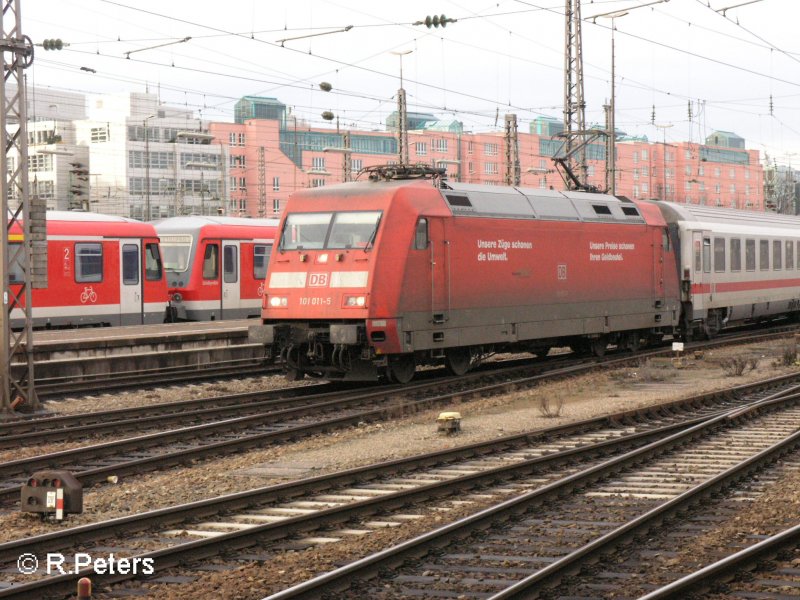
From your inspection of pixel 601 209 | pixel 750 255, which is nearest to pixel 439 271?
pixel 601 209

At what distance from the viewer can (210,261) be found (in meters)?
32.5

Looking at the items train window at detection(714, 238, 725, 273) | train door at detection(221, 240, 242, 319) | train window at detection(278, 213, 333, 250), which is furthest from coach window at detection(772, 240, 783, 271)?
train window at detection(278, 213, 333, 250)

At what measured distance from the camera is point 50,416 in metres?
16.7

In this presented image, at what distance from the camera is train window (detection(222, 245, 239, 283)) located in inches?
1289

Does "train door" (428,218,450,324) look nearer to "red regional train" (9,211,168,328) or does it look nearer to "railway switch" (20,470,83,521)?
"railway switch" (20,470,83,521)

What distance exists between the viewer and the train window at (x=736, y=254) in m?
30.7

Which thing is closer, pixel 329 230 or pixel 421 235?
pixel 421 235

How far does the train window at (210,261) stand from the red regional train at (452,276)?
443 inches

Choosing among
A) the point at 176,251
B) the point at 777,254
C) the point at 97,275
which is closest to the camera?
the point at 97,275

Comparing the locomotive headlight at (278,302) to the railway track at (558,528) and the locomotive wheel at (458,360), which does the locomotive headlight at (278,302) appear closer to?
the locomotive wheel at (458,360)

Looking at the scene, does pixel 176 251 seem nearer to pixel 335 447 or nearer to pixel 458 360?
pixel 458 360

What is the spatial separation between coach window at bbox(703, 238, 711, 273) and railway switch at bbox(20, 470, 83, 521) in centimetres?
2183

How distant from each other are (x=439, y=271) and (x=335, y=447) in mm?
5834

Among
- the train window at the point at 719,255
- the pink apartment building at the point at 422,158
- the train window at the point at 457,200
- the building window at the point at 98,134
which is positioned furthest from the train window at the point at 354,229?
the building window at the point at 98,134
